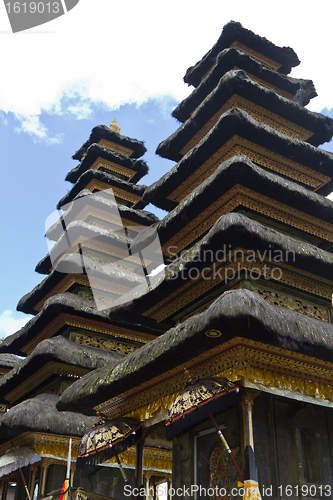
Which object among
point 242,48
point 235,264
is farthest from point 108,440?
point 242,48

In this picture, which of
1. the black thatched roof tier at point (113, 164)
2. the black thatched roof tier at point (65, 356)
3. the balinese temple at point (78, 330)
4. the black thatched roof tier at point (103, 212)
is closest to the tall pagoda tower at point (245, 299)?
the balinese temple at point (78, 330)

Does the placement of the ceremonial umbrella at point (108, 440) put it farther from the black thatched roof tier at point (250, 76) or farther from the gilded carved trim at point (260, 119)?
the black thatched roof tier at point (250, 76)

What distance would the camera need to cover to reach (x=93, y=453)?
9.30 metres

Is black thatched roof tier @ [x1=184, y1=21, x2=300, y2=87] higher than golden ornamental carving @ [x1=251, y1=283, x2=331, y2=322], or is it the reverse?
black thatched roof tier @ [x1=184, y1=21, x2=300, y2=87]

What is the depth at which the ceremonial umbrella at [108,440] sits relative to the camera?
364 inches

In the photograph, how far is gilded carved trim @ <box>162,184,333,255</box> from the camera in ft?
34.0

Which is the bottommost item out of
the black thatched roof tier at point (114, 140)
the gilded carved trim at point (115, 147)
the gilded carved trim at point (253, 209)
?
the gilded carved trim at point (253, 209)

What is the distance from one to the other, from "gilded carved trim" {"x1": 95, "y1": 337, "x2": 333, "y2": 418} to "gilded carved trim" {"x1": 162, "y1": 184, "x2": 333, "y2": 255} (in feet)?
12.9

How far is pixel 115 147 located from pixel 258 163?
12878 mm

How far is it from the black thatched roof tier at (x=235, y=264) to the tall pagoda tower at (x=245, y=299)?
0.10ft

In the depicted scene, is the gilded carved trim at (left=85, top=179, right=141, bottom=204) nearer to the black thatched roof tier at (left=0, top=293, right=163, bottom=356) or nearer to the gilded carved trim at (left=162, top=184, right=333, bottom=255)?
the black thatched roof tier at (left=0, top=293, right=163, bottom=356)

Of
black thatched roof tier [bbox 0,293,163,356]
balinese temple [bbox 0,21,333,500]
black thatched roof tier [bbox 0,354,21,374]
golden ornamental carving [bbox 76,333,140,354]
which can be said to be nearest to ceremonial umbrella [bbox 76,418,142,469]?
balinese temple [bbox 0,21,333,500]

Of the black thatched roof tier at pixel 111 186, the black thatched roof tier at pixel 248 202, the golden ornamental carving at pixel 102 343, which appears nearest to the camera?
the black thatched roof tier at pixel 248 202

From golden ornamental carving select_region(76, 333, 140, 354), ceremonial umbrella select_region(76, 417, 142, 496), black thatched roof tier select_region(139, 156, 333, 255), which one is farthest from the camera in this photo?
golden ornamental carving select_region(76, 333, 140, 354)
